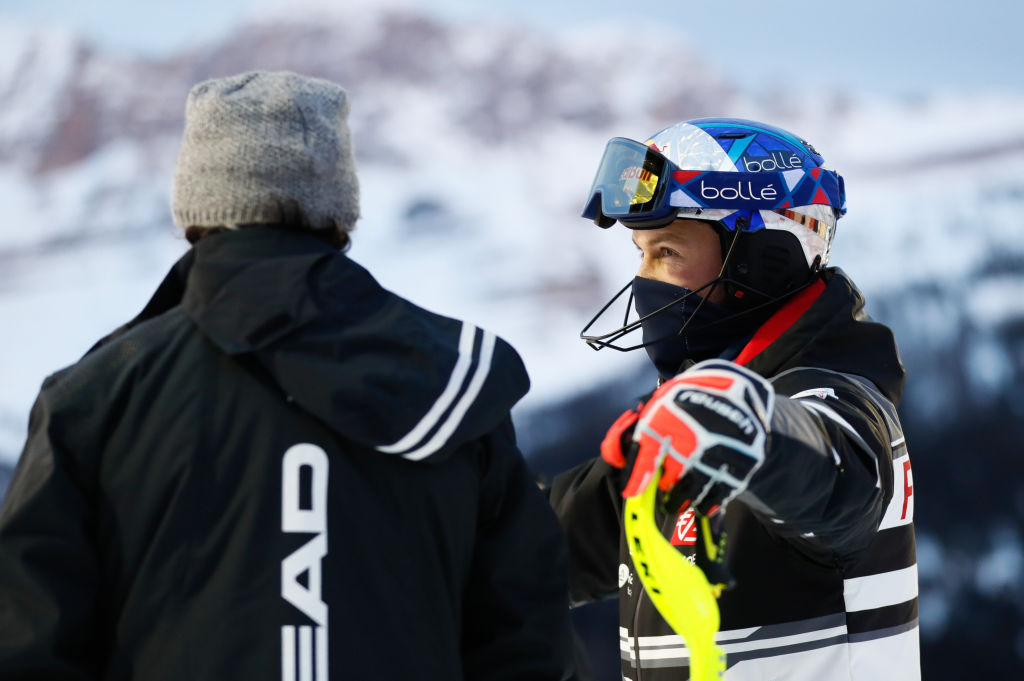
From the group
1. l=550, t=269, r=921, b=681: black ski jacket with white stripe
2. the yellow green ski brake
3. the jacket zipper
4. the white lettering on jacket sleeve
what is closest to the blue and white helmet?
l=550, t=269, r=921, b=681: black ski jacket with white stripe

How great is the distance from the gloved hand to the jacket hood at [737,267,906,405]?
1.74ft

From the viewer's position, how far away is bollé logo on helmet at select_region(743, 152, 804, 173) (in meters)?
1.85

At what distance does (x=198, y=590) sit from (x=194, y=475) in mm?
119

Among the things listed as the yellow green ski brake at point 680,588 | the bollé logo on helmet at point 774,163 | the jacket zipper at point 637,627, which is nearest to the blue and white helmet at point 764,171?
the bollé logo on helmet at point 774,163

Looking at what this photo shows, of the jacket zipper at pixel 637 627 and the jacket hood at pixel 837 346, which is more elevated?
the jacket hood at pixel 837 346

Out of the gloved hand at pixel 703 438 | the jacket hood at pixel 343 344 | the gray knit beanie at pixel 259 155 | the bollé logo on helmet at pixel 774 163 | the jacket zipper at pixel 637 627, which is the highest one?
the bollé logo on helmet at pixel 774 163

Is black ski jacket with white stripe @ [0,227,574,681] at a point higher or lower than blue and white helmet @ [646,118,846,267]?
lower

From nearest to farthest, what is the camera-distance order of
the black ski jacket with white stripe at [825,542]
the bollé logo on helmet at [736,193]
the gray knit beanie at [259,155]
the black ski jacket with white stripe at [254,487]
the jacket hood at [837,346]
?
the black ski jacket with white stripe at [254,487] < the gray knit beanie at [259,155] < the black ski jacket with white stripe at [825,542] < the jacket hood at [837,346] < the bollé logo on helmet at [736,193]

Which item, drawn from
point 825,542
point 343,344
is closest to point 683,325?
point 825,542

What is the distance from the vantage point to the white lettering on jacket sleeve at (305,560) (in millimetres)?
1065

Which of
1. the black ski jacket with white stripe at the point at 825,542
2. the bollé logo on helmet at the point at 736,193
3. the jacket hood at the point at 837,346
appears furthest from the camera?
the bollé logo on helmet at the point at 736,193

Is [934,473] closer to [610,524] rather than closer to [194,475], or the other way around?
[610,524]

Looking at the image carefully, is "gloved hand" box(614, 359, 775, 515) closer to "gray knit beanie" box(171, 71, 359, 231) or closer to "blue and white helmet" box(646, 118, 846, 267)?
"gray knit beanie" box(171, 71, 359, 231)

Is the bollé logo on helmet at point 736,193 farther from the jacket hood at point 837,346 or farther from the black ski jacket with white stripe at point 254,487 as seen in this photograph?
the black ski jacket with white stripe at point 254,487
